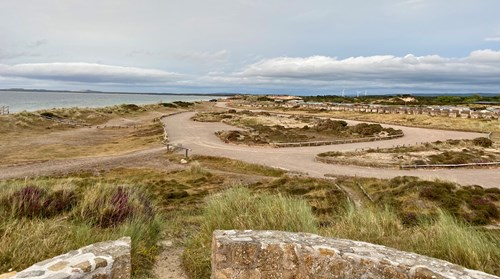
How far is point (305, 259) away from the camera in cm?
438

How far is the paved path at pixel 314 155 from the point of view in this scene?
859 inches

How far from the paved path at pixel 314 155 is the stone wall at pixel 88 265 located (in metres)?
18.5

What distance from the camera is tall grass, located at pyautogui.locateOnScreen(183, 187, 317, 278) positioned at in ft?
18.3

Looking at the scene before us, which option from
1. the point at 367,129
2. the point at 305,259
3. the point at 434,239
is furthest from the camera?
the point at 367,129

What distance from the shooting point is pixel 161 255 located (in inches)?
241

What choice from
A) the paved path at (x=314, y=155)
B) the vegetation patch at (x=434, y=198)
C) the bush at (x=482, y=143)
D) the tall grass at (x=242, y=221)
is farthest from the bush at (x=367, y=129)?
the tall grass at (x=242, y=221)

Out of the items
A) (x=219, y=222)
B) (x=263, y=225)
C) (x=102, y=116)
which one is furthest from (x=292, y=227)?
(x=102, y=116)

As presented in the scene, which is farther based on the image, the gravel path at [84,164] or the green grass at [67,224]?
the gravel path at [84,164]

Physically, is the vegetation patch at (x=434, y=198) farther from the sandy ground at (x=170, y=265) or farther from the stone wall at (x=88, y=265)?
the stone wall at (x=88, y=265)

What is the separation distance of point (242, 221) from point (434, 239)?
3.18 m

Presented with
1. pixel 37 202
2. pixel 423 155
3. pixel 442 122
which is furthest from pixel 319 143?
pixel 37 202

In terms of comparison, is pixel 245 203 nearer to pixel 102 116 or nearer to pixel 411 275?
pixel 411 275

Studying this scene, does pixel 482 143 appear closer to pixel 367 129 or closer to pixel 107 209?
pixel 367 129

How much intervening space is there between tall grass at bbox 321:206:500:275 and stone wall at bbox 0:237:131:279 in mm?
3496
